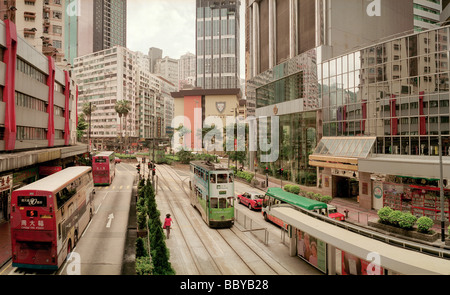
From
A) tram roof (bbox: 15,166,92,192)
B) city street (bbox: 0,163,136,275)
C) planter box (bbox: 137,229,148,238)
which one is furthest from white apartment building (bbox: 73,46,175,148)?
tram roof (bbox: 15,166,92,192)

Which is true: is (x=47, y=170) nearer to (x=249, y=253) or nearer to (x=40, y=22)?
(x=249, y=253)

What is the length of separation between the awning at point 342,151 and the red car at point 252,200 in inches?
370

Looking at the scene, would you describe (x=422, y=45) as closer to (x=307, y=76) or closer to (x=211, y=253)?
(x=307, y=76)

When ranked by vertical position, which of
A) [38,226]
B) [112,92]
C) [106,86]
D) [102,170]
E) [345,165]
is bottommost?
[38,226]

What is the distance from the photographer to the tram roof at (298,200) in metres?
18.8

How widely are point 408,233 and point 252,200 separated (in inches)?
576

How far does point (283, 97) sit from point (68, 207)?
37296 millimetres

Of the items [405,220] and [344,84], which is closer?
[405,220]

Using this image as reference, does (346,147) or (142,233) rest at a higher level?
(346,147)

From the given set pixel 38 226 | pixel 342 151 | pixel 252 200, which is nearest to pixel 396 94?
pixel 342 151

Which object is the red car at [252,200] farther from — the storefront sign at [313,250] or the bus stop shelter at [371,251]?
the bus stop shelter at [371,251]

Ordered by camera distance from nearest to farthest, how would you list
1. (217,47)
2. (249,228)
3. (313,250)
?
(313,250)
(249,228)
(217,47)

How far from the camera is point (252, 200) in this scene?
30875 millimetres
